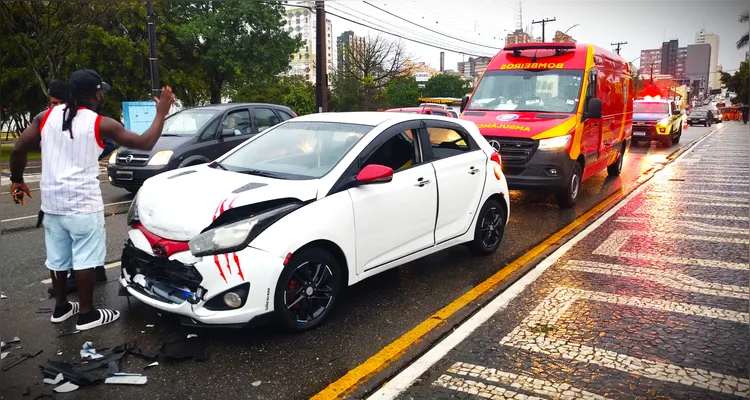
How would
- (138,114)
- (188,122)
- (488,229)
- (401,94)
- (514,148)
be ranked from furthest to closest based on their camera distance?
(401,94) → (138,114) → (188,122) → (514,148) → (488,229)

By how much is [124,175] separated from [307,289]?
23.3 ft

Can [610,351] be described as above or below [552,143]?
below

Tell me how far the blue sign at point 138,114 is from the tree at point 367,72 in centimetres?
2731

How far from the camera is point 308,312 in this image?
425 centimetres

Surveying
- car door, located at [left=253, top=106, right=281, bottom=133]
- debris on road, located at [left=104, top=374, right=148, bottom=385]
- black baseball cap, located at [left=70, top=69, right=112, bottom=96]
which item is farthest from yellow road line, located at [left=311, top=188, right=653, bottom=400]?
car door, located at [left=253, top=106, right=281, bottom=133]

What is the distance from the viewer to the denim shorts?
415 centimetres

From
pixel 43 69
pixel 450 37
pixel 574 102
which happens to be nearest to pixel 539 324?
pixel 574 102

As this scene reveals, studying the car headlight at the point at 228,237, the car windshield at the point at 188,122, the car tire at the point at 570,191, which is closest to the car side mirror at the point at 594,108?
the car tire at the point at 570,191

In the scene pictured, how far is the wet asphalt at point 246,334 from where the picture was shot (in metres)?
3.46

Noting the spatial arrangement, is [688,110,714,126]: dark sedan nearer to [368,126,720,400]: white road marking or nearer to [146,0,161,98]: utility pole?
[146,0,161,98]: utility pole

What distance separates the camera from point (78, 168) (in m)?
4.10

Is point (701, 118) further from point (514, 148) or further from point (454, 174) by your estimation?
point (454, 174)

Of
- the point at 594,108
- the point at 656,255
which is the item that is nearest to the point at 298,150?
the point at 656,255

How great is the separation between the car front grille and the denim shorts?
19.0 ft
